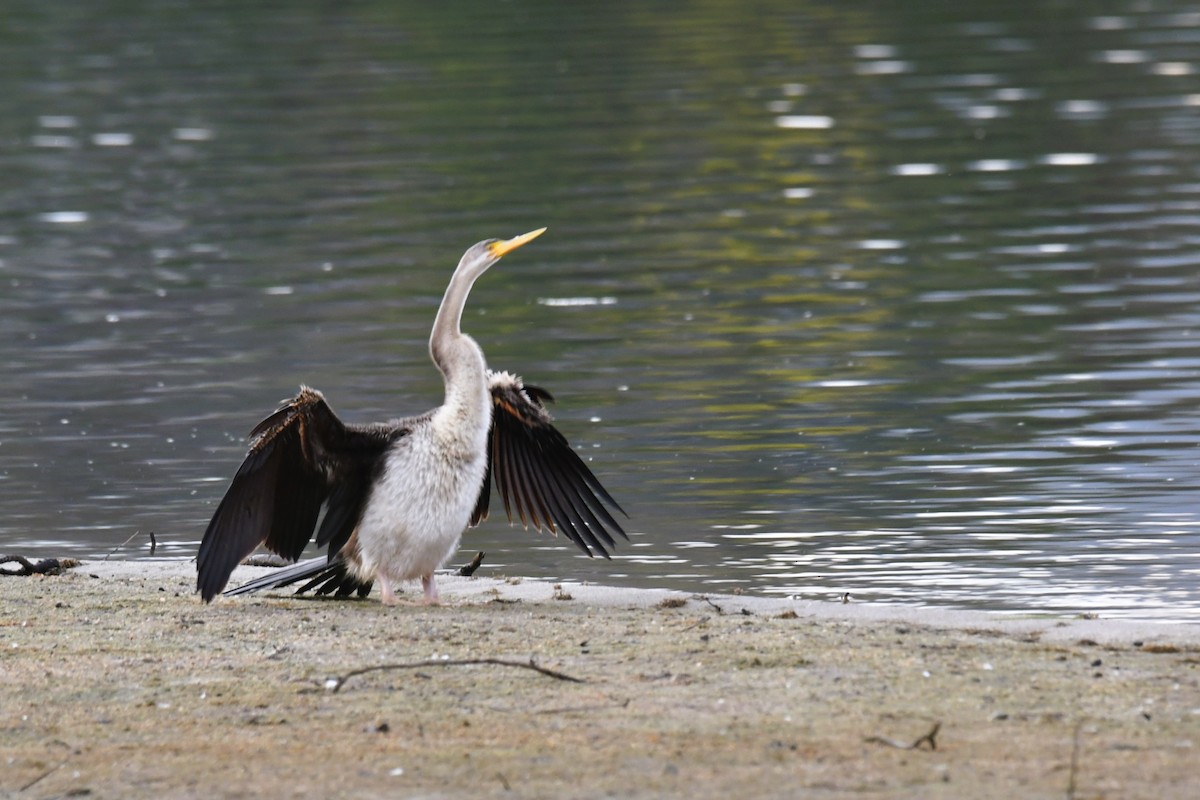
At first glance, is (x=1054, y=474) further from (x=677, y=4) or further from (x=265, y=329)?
(x=677, y=4)

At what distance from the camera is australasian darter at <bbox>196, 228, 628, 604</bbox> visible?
8133mm

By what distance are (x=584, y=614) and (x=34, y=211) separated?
1622 centimetres

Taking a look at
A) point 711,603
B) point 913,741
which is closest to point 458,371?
point 711,603

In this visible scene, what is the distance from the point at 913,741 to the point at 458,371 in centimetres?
329

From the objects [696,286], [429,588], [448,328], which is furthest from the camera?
[696,286]

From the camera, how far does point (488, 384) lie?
8.79 metres

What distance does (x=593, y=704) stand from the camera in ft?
20.3

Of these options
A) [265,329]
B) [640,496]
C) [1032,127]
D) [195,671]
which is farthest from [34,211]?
[195,671]

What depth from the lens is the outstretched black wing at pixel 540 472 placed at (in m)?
8.95

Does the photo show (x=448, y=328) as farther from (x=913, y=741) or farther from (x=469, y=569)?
(x=913, y=741)

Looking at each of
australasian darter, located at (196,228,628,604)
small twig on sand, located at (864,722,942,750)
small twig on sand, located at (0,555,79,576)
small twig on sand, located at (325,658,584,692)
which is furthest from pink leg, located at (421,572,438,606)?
small twig on sand, located at (864,722,942,750)

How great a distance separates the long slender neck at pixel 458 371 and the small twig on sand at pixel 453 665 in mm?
1757

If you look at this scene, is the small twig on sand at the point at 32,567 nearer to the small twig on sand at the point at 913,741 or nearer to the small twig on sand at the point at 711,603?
the small twig on sand at the point at 711,603

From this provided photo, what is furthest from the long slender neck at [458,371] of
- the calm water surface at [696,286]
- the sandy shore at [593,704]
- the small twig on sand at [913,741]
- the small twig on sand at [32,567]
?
the small twig on sand at [913,741]
